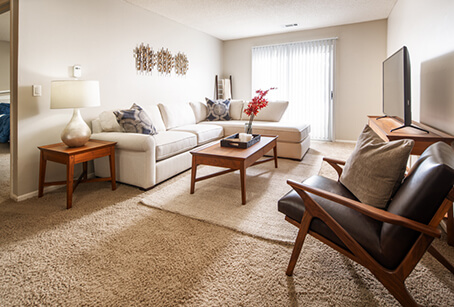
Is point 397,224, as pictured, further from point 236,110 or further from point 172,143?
point 236,110

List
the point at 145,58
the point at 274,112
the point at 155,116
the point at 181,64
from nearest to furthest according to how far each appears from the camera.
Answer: the point at 155,116
the point at 145,58
the point at 274,112
the point at 181,64

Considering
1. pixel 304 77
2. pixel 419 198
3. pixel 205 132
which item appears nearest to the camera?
pixel 419 198

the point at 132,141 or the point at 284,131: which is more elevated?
the point at 284,131

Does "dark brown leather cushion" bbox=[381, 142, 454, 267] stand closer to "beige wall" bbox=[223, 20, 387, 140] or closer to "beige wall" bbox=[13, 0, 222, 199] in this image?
"beige wall" bbox=[13, 0, 222, 199]

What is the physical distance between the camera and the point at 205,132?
13.3 feet

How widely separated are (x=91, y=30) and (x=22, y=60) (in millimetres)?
1021

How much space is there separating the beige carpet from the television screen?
1200 mm

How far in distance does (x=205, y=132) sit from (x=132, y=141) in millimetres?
1408

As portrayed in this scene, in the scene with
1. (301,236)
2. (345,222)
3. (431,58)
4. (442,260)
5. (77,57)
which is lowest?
(442,260)

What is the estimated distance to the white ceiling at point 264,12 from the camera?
13.2 feet

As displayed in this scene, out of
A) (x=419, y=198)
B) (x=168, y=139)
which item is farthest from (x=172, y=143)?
(x=419, y=198)

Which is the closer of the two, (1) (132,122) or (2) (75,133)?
(2) (75,133)

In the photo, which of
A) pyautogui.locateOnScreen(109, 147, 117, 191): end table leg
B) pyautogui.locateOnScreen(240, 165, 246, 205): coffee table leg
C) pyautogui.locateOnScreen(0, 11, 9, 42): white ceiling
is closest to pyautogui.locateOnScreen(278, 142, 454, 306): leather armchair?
pyautogui.locateOnScreen(240, 165, 246, 205): coffee table leg

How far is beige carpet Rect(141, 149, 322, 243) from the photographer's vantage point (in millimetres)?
2072
